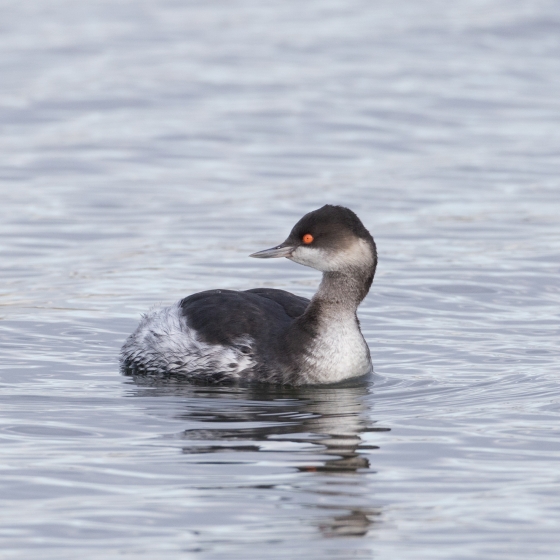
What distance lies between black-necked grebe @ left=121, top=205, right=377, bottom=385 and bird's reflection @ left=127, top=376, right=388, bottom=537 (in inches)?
5.0

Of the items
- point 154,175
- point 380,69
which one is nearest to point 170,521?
point 154,175

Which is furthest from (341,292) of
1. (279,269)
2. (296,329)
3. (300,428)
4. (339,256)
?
(279,269)

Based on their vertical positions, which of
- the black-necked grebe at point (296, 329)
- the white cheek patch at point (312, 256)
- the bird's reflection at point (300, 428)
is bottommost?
the bird's reflection at point (300, 428)

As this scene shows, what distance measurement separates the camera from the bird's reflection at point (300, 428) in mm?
7180

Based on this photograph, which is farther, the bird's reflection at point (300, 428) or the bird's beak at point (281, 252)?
the bird's beak at point (281, 252)

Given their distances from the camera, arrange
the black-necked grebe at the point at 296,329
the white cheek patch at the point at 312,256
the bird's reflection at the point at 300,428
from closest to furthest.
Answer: the bird's reflection at the point at 300,428 → the black-necked grebe at the point at 296,329 → the white cheek patch at the point at 312,256

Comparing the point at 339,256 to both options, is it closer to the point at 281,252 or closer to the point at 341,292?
the point at 341,292

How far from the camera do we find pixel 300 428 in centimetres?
Answer: 855

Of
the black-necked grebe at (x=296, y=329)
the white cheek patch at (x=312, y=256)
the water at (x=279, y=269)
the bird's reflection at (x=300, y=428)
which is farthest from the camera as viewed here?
the white cheek patch at (x=312, y=256)

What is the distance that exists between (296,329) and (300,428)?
147 centimetres

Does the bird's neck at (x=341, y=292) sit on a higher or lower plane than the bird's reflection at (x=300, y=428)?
higher

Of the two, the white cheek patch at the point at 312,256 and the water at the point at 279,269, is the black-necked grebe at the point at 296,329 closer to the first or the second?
the white cheek patch at the point at 312,256

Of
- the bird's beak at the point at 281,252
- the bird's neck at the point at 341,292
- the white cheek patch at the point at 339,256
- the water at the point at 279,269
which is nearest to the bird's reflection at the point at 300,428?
the water at the point at 279,269

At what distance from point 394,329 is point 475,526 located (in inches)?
197
